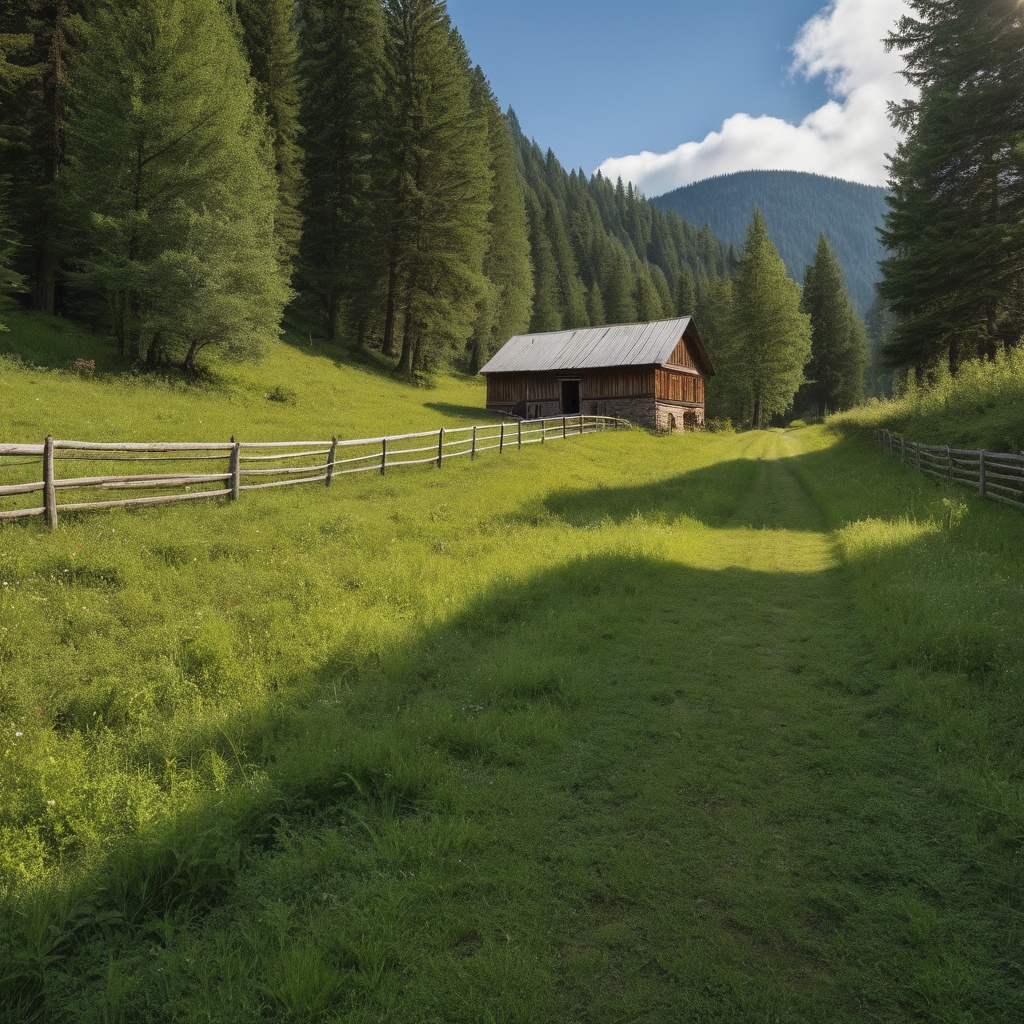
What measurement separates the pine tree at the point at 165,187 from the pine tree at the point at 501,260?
1208 inches

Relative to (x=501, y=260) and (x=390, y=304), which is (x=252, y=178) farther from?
(x=501, y=260)

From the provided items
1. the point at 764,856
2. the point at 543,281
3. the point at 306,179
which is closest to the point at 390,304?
the point at 306,179

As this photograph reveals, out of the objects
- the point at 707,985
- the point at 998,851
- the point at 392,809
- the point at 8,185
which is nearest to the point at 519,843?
the point at 392,809

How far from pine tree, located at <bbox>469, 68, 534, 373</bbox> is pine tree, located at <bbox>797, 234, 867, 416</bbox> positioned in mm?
30400

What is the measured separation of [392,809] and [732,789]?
8.19ft

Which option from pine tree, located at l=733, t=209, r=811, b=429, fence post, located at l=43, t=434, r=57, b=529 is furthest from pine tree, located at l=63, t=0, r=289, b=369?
pine tree, located at l=733, t=209, r=811, b=429

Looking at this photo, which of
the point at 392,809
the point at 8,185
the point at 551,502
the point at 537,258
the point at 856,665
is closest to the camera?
the point at 392,809

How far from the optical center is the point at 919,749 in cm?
520

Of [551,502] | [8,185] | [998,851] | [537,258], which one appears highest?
[537,258]

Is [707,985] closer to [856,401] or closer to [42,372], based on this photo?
[42,372]

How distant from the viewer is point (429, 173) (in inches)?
1585

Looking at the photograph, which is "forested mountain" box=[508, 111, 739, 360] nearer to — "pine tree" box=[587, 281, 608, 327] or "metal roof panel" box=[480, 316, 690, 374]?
"pine tree" box=[587, 281, 608, 327]

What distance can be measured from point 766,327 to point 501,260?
24215 millimetres

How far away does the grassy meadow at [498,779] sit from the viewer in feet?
10.4
